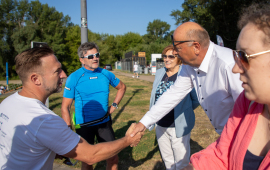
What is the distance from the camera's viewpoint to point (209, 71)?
85.3 inches

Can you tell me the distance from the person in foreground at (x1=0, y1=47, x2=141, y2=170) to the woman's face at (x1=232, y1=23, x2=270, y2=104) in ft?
4.69

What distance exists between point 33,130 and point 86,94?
1.85 meters

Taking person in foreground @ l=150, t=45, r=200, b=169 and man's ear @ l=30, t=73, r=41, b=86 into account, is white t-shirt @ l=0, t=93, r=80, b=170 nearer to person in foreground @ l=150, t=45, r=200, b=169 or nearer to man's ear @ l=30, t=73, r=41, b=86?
man's ear @ l=30, t=73, r=41, b=86

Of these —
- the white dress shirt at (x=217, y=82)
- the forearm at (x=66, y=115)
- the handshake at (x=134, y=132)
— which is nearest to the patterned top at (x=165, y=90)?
the handshake at (x=134, y=132)

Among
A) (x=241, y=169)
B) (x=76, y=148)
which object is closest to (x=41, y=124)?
(x=76, y=148)

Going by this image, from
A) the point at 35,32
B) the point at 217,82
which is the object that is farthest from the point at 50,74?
the point at 35,32

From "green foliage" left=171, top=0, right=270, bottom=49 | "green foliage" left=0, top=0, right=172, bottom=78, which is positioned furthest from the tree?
"green foliage" left=171, top=0, right=270, bottom=49

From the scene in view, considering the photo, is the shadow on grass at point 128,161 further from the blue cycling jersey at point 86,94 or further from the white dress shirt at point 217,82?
the white dress shirt at point 217,82

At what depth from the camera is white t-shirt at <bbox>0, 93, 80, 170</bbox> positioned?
159 cm

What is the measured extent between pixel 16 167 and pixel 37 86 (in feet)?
2.39

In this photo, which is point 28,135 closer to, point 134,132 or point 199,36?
point 134,132

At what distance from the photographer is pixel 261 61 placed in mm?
989

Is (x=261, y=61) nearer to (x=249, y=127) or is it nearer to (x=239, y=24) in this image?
(x=239, y=24)

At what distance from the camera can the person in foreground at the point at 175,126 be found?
10.5 feet
